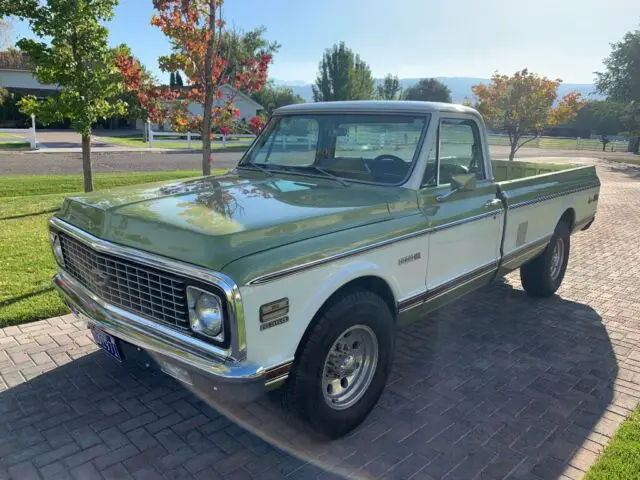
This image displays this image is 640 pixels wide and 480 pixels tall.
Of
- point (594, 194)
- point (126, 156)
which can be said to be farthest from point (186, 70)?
point (126, 156)

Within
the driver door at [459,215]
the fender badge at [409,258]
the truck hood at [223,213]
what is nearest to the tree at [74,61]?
the truck hood at [223,213]

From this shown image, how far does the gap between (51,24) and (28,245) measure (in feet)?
9.96

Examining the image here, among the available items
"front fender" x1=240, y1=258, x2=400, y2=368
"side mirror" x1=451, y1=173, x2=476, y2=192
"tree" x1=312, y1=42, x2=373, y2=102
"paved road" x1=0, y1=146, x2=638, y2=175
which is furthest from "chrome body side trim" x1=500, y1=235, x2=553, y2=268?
"tree" x1=312, y1=42, x2=373, y2=102

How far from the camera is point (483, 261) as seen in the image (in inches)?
171

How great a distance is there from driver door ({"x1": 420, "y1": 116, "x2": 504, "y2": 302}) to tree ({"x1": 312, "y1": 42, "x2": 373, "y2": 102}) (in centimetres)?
3837

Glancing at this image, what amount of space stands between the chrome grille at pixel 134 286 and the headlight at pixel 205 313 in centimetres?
5

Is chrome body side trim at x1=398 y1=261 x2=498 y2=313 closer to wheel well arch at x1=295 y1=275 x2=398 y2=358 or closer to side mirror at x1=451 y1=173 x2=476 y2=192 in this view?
wheel well arch at x1=295 y1=275 x2=398 y2=358

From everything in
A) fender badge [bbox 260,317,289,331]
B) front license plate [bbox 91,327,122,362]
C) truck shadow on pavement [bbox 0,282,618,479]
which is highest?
fender badge [bbox 260,317,289,331]

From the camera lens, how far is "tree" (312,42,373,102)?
138ft

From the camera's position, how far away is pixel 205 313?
2.57 meters

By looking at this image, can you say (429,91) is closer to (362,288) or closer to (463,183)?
(463,183)

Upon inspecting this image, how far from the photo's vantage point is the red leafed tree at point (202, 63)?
24.4ft

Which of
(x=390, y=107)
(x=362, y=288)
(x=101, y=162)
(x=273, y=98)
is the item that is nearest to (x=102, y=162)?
(x=101, y=162)

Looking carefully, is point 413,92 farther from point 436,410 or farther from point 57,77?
point 436,410
